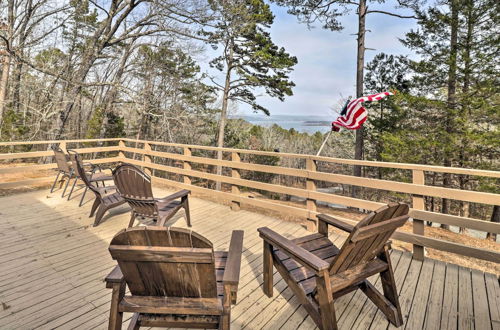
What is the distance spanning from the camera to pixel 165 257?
44.8 inches

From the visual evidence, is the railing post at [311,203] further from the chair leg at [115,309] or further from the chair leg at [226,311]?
the chair leg at [115,309]

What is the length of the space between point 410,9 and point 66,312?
1094 centimetres

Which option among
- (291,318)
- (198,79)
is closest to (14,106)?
(198,79)

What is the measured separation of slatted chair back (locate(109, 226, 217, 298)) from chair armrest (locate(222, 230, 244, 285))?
8 cm

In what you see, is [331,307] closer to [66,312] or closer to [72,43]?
[66,312]

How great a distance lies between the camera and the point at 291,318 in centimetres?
177

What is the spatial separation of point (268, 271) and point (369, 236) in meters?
0.87

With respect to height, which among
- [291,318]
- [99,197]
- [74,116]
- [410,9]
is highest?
[410,9]

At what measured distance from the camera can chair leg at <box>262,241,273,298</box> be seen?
75.8 inches

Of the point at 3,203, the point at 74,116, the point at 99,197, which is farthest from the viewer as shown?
the point at 74,116

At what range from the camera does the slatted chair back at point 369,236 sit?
4.52ft

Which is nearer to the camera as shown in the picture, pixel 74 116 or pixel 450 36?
pixel 450 36

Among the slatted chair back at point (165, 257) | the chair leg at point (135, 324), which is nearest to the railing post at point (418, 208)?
the slatted chair back at point (165, 257)

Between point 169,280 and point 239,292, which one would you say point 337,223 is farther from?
point 169,280
